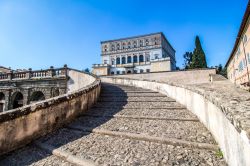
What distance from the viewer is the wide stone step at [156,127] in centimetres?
422

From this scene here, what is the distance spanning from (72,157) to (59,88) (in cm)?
1547

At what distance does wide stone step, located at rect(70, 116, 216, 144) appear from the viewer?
4.22 meters

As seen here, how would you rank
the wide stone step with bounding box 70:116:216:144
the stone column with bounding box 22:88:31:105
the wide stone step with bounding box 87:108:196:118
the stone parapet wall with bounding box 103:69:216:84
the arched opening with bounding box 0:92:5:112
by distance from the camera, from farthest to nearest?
the stone parapet wall with bounding box 103:69:216:84 < the arched opening with bounding box 0:92:5:112 < the stone column with bounding box 22:88:31:105 < the wide stone step with bounding box 87:108:196:118 < the wide stone step with bounding box 70:116:216:144

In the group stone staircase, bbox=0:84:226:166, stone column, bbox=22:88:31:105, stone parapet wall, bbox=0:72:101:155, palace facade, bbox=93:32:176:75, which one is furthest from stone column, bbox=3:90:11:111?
palace facade, bbox=93:32:176:75

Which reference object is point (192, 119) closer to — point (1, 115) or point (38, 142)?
point (38, 142)

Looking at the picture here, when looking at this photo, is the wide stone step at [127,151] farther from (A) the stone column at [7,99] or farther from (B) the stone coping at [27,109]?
(A) the stone column at [7,99]

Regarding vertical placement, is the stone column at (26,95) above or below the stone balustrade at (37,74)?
below

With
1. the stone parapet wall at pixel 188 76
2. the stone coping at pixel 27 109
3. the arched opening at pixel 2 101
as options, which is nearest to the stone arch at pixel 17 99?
the arched opening at pixel 2 101

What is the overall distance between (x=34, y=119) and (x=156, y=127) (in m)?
3.22

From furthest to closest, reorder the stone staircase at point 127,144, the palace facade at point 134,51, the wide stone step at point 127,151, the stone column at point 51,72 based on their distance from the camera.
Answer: the palace facade at point 134,51
the stone column at point 51,72
the stone staircase at point 127,144
the wide stone step at point 127,151

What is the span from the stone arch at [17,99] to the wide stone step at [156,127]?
58.2ft

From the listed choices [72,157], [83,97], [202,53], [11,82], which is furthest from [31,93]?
[202,53]

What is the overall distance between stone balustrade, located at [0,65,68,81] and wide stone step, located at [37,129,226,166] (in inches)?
565

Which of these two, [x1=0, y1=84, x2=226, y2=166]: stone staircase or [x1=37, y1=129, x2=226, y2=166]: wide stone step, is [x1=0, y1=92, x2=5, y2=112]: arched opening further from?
[x1=37, y1=129, x2=226, y2=166]: wide stone step
